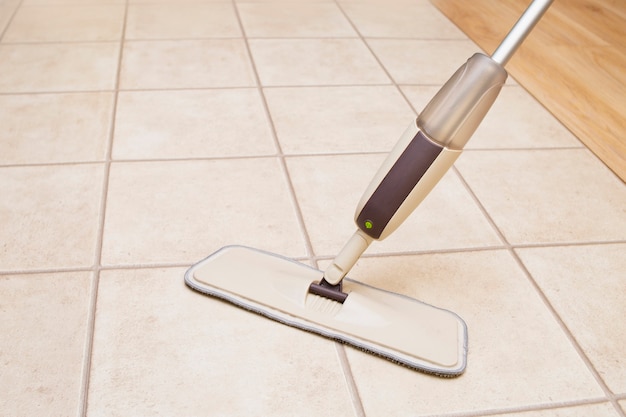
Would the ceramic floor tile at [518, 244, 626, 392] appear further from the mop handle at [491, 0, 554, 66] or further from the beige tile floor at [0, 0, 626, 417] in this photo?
the mop handle at [491, 0, 554, 66]

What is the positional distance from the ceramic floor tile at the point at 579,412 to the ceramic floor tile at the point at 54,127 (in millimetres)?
941

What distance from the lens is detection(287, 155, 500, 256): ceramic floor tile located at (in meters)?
1.14

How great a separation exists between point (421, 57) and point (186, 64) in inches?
26.8

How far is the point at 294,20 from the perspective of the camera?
208 centimetres

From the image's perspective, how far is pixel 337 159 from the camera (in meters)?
1.37

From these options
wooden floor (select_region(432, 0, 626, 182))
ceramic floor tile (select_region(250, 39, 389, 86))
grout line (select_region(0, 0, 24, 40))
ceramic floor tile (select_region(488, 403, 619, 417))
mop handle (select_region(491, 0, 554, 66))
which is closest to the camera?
mop handle (select_region(491, 0, 554, 66))

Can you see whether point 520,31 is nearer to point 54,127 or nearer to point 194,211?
point 194,211

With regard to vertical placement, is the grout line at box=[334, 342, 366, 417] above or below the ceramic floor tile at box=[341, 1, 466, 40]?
above

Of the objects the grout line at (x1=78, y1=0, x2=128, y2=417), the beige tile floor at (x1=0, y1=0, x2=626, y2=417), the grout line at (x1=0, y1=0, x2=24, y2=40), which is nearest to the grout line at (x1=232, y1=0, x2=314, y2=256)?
the beige tile floor at (x1=0, y1=0, x2=626, y2=417)

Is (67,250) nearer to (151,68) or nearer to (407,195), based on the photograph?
(407,195)

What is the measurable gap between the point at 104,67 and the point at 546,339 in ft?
4.25

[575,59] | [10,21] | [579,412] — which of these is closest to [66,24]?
[10,21]

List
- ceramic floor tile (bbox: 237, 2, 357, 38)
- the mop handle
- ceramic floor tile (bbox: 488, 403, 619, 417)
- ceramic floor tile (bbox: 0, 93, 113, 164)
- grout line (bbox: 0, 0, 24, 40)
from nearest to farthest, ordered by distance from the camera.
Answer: the mop handle < ceramic floor tile (bbox: 488, 403, 619, 417) < ceramic floor tile (bbox: 0, 93, 113, 164) < grout line (bbox: 0, 0, 24, 40) < ceramic floor tile (bbox: 237, 2, 357, 38)

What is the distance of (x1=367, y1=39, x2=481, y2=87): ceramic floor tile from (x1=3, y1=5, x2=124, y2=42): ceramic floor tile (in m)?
0.80
